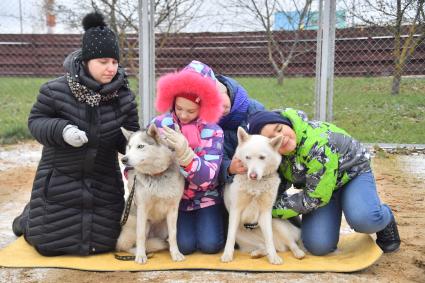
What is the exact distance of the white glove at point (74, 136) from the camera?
Result: 292cm

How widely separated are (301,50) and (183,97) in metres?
4.94

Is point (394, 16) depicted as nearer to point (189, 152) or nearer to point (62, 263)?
point (189, 152)

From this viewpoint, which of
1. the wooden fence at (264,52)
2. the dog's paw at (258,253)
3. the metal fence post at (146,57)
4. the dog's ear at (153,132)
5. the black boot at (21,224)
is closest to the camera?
the dog's ear at (153,132)

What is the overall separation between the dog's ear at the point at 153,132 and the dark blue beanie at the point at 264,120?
65 centimetres

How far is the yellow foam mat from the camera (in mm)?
2955

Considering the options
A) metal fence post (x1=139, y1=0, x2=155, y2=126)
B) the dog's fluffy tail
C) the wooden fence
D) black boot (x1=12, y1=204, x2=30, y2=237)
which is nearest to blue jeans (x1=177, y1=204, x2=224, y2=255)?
the dog's fluffy tail

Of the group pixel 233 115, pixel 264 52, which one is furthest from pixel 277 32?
pixel 233 115

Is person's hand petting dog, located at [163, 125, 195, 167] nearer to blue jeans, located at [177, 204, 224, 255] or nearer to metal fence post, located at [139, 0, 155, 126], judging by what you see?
blue jeans, located at [177, 204, 224, 255]

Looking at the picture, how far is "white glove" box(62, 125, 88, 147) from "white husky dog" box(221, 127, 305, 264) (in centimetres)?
97

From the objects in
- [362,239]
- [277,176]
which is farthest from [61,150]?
[362,239]

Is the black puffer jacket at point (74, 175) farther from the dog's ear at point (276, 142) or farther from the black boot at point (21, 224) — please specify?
the dog's ear at point (276, 142)

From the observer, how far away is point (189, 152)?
9.52 feet

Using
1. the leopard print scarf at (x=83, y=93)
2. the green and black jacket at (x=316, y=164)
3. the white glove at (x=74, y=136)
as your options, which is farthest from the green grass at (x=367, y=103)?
the white glove at (x=74, y=136)

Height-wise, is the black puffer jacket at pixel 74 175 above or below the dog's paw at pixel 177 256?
above
